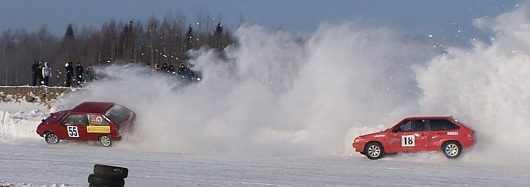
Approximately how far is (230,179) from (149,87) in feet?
36.5

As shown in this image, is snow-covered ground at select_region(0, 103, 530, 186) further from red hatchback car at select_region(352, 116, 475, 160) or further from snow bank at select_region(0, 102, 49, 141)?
snow bank at select_region(0, 102, 49, 141)

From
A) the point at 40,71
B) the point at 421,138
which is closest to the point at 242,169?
the point at 421,138

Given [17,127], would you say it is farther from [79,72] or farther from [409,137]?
[409,137]

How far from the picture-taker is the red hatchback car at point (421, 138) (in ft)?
56.9

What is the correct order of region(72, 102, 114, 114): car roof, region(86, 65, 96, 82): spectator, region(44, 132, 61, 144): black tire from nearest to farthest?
1. region(72, 102, 114, 114): car roof
2. region(44, 132, 61, 144): black tire
3. region(86, 65, 96, 82): spectator

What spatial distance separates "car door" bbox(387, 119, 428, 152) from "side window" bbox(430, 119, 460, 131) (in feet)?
0.75

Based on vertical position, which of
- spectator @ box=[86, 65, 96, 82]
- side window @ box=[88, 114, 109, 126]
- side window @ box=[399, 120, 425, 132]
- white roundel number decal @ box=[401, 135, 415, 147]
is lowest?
white roundel number decal @ box=[401, 135, 415, 147]

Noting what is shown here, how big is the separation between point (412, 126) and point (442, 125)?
2.53ft

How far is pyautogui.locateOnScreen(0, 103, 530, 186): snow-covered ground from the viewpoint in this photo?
1307 centimetres

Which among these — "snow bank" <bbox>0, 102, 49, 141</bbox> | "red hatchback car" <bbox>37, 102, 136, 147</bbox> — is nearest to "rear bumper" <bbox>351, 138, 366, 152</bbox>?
"red hatchback car" <bbox>37, 102, 136, 147</bbox>

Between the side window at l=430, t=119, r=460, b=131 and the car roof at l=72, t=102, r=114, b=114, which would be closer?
the side window at l=430, t=119, r=460, b=131

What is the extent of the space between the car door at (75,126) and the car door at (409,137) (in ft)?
30.6

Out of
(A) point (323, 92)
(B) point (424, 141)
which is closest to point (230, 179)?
(B) point (424, 141)

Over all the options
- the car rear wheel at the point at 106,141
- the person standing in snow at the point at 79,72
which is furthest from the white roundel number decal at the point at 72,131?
the person standing in snow at the point at 79,72
